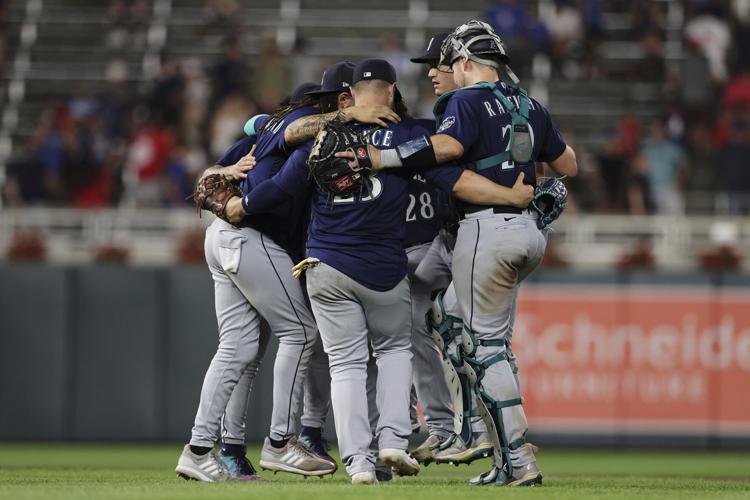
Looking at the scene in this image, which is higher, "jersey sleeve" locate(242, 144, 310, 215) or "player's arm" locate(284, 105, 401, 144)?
"player's arm" locate(284, 105, 401, 144)

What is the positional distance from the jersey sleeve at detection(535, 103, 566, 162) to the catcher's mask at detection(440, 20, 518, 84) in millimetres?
420

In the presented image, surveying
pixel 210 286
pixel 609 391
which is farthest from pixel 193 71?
pixel 609 391

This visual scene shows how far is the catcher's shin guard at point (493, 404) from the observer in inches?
316

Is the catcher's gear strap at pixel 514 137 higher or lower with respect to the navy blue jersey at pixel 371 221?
higher

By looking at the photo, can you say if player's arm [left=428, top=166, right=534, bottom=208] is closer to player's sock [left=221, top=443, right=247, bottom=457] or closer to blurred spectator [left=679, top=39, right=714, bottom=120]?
player's sock [left=221, top=443, right=247, bottom=457]

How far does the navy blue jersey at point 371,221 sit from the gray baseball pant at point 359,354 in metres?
0.09

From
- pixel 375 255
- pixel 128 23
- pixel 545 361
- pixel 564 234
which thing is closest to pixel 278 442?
pixel 375 255

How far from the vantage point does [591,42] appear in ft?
64.1

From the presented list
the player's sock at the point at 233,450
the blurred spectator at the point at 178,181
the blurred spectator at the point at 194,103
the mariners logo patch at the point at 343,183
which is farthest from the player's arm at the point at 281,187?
the blurred spectator at the point at 194,103

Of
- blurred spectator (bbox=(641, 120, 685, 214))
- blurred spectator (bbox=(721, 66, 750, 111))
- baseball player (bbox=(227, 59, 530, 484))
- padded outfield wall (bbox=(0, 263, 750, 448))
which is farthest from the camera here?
blurred spectator (bbox=(721, 66, 750, 111))

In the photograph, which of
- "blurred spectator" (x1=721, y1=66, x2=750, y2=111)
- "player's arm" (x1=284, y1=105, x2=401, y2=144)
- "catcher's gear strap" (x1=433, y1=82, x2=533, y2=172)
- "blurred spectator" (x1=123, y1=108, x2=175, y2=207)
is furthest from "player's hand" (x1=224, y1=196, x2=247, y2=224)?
"blurred spectator" (x1=721, y1=66, x2=750, y2=111)

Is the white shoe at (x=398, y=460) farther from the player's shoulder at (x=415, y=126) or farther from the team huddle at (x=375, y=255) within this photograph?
the player's shoulder at (x=415, y=126)

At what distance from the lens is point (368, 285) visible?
26.3 ft

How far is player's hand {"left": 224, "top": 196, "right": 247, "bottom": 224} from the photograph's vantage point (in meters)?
8.50
